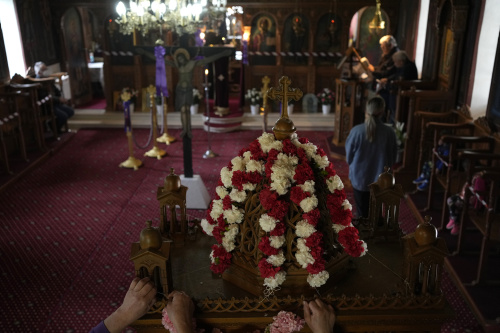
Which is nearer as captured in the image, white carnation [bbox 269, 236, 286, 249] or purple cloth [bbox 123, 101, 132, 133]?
white carnation [bbox 269, 236, 286, 249]

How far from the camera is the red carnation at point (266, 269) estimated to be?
2520 millimetres

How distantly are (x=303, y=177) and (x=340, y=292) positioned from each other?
0.67m

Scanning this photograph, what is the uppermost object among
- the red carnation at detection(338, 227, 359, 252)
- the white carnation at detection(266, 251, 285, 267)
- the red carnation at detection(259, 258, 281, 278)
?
the red carnation at detection(338, 227, 359, 252)

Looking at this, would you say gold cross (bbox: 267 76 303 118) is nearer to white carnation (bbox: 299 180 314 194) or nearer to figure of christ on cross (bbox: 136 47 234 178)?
white carnation (bbox: 299 180 314 194)

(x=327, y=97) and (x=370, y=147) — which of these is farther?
(x=327, y=97)

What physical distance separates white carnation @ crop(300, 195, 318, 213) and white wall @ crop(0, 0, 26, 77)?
9423 millimetres

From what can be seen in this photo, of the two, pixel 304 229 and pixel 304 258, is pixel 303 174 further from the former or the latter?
pixel 304 258

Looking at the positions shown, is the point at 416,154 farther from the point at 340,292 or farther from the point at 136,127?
the point at 136,127

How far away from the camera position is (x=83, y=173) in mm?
8398

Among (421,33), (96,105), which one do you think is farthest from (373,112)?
(96,105)

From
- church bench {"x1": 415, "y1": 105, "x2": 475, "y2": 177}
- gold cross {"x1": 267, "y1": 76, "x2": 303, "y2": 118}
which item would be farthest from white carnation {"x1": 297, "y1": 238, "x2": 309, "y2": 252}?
church bench {"x1": 415, "y1": 105, "x2": 475, "y2": 177}

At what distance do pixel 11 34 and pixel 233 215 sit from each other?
9538 millimetres

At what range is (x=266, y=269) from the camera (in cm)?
252

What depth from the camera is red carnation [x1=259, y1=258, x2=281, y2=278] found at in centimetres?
252
